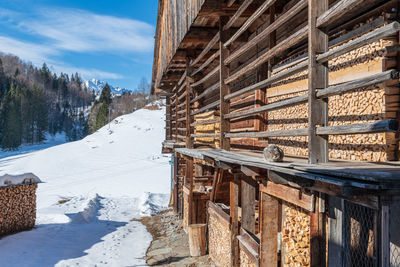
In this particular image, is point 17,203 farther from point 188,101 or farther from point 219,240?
point 219,240

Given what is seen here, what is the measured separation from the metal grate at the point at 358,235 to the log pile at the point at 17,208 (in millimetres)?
12228

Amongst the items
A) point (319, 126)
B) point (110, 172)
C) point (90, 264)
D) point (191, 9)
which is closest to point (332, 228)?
point (319, 126)

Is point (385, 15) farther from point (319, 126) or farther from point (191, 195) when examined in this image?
point (191, 195)

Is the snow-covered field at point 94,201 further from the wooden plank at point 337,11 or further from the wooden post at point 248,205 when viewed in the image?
the wooden plank at point 337,11

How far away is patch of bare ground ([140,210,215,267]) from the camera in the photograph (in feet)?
28.3

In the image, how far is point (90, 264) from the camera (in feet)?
29.3

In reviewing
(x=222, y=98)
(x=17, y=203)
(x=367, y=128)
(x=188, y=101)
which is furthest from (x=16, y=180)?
(x=367, y=128)

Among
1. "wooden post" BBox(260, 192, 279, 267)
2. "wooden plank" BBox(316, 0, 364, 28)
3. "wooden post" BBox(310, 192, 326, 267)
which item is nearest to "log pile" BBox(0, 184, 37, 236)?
"wooden post" BBox(260, 192, 279, 267)

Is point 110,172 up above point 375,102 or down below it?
below

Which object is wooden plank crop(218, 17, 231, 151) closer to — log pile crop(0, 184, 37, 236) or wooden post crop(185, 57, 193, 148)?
wooden post crop(185, 57, 193, 148)

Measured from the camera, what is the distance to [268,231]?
481cm

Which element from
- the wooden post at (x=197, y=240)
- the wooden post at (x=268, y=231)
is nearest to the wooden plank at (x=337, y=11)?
the wooden post at (x=268, y=231)

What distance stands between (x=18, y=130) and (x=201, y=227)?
67437mm

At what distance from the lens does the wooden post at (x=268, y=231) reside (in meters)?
4.78
